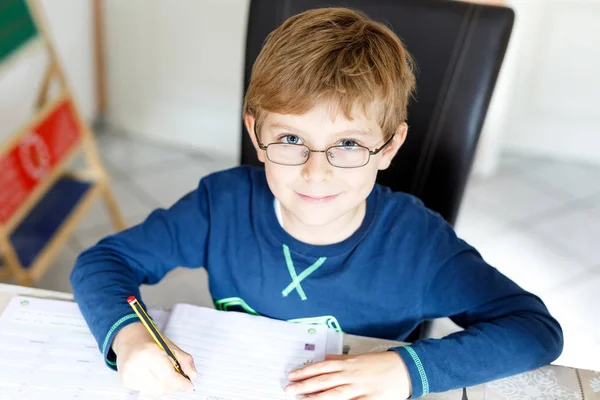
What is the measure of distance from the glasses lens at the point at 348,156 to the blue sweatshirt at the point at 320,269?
132 millimetres

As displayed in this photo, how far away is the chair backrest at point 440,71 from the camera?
1.25 metres

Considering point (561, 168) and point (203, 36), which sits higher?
point (203, 36)

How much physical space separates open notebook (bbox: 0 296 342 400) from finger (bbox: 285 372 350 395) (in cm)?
2

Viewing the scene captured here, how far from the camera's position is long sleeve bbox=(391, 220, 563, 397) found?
895 mm

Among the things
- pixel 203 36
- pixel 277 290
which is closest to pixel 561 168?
pixel 203 36

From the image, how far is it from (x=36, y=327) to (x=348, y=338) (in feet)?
1.48

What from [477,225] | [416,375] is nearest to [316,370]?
[416,375]

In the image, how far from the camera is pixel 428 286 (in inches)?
41.7

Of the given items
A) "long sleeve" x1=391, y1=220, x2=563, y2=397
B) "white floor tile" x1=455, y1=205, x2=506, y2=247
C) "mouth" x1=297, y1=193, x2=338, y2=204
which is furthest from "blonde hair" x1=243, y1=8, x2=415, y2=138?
"white floor tile" x1=455, y1=205, x2=506, y2=247

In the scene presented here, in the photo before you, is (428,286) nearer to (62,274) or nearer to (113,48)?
(62,274)

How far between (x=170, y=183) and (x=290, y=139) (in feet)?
6.19

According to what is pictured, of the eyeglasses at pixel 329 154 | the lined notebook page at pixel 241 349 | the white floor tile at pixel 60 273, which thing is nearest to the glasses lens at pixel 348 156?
the eyeglasses at pixel 329 154

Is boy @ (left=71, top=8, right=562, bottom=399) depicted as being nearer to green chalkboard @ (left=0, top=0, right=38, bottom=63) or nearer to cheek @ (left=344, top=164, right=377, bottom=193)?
cheek @ (left=344, top=164, right=377, bottom=193)

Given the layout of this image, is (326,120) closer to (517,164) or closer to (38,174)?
(38,174)
